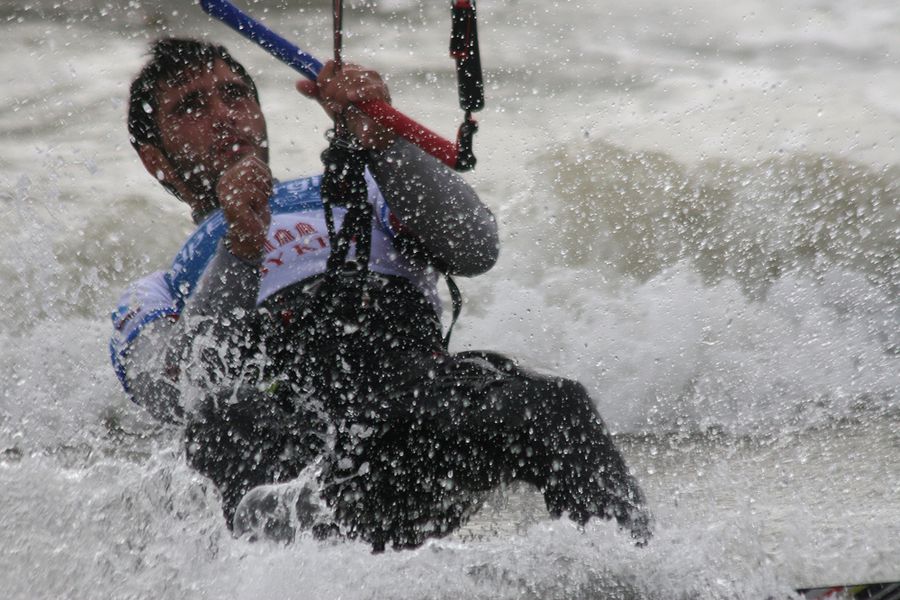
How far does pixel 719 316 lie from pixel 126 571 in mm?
1948

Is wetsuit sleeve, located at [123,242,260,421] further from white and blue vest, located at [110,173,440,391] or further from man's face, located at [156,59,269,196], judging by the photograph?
man's face, located at [156,59,269,196]

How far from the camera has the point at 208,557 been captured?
0.92 metres

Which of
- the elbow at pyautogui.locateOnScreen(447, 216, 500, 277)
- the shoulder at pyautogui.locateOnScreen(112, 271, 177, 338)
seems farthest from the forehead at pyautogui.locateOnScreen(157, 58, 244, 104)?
the elbow at pyautogui.locateOnScreen(447, 216, 500, 277)

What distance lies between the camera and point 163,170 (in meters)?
1.46

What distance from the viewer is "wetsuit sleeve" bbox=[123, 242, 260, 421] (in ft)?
3.74

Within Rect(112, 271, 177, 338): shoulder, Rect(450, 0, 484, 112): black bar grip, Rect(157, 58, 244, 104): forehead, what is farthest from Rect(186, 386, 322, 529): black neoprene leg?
Rect(157, 58, 244, 104): forehead

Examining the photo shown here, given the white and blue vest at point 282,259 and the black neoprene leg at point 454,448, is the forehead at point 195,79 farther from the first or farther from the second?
the black neoprene leg at point 454,448

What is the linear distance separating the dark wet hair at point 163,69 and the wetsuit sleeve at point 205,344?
311 mm

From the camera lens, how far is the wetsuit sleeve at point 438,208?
1.17 meters

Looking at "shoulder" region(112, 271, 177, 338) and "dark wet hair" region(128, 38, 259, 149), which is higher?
"dark wet hair" region(128, 38, 259, 149)

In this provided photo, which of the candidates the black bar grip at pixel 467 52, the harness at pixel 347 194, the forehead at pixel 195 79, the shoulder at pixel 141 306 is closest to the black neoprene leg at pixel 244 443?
the harness at pixel 347 194

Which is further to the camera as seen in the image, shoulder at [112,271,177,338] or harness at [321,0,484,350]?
shoulder at [112,271,177,338]

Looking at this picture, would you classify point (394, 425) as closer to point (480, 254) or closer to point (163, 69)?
point (480, 254)

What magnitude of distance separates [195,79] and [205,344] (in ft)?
1.35
